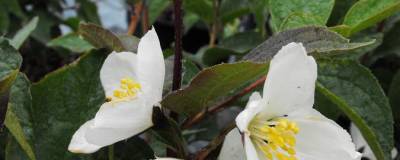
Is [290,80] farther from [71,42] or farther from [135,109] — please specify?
[71,42]

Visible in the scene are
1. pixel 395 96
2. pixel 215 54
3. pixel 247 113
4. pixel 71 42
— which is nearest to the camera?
pixel 247 113

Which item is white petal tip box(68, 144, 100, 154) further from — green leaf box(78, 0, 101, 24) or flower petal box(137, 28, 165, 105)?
green leaf box(78, 0, 101, 24)

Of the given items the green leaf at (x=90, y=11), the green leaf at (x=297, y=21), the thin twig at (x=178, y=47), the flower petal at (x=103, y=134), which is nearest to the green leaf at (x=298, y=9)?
the green leaf at (x=297, y=21)

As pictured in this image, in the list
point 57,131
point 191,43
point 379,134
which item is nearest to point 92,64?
point 57,131

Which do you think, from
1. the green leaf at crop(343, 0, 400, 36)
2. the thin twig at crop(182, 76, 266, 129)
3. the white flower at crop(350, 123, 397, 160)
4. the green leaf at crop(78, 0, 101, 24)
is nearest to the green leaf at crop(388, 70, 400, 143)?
the white flower at crop(350, 123, 397, 160)

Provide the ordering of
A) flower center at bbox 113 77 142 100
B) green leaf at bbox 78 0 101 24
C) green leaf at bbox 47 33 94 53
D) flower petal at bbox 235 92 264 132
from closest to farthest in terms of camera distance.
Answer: flower petal at bbox 235 92 264 132
flower center at bbox 113 77 142 100
green leaf at bbox 47 33 94 53
green leaf at bbox 78 0 101 24

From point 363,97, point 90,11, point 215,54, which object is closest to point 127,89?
point 363,97

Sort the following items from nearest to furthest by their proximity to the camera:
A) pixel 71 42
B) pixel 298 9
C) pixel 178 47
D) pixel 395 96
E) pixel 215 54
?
pixel 178 47 < pixel 298 9 < pixel 395 96 < pixel 215 54 < pixel 71 42
